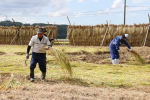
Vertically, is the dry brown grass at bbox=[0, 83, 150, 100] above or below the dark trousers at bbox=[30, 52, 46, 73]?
below

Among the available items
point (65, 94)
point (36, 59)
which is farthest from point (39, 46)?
point (65, 94)

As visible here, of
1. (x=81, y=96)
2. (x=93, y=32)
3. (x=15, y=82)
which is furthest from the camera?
(x=93, y=32)

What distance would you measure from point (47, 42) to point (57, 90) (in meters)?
1.68

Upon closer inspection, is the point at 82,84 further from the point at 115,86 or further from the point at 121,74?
the point at 121,74

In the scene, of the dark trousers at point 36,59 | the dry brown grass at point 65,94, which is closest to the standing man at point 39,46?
the dark trousers at point 36,59

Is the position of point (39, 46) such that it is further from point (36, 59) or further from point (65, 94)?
point (65, 94)

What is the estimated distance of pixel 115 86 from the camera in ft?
19.9

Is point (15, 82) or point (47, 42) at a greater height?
point (47, 42)

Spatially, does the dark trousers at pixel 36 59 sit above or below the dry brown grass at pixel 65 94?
above

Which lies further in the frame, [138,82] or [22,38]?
[22,38]

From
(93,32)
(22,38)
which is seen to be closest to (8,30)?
(22,38)

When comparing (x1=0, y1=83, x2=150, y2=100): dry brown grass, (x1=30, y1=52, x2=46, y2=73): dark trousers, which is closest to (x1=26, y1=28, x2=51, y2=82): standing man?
(x1=30, y1=52, x2=46, y2=73): dark trousers

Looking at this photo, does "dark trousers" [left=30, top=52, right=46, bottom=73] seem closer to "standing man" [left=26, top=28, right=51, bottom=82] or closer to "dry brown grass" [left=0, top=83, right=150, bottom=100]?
"standing man" [left=26, top=28, right=51, bottom=82]

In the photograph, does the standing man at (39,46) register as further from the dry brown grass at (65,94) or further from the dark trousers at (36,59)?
the dry brown grass at (65,94)
